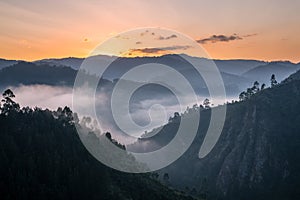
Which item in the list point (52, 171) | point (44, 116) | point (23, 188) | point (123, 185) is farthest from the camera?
point (44, 116)

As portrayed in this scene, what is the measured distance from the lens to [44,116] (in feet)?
552

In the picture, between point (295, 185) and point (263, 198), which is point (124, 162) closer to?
point (263, 198)

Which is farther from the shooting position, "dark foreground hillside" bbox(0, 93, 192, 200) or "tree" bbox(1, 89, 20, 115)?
"tree" bbox(1, 89, 20, 115)

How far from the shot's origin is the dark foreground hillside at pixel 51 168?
13638cm

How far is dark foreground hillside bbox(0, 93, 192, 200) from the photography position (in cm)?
13638

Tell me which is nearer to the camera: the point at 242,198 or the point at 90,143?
the point at 90,143

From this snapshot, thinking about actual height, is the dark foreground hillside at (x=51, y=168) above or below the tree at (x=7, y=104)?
below

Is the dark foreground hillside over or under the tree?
under

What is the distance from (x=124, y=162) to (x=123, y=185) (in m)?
36.4

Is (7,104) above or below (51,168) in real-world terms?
above

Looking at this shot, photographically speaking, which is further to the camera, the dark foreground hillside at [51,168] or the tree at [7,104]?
the tree at [7,104]

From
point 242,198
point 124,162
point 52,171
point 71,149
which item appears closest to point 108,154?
point 124,162

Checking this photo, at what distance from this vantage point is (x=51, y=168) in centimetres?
14412

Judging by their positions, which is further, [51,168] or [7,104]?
[7,104]
